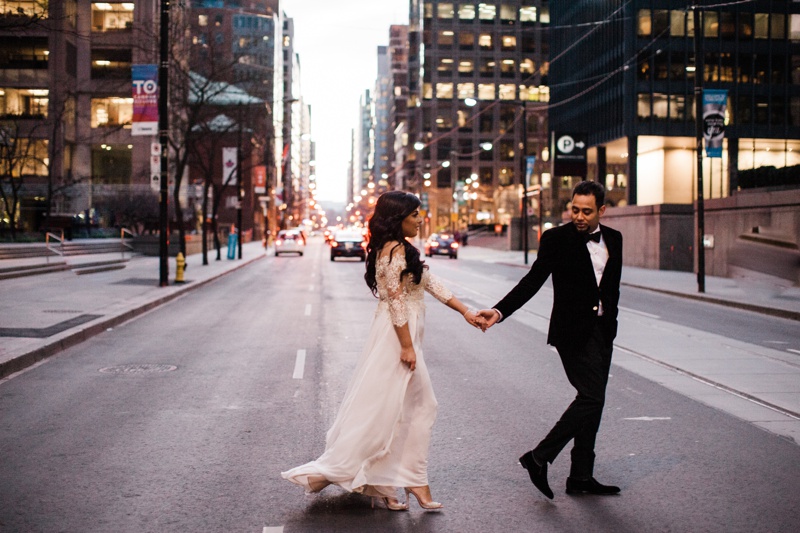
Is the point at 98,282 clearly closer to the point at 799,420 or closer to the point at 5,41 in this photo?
the point at 799,420

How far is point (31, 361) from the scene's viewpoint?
1153 cm

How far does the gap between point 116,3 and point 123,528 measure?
40.4 metres

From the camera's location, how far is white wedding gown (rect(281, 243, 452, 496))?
17.4 ft

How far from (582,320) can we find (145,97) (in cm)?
2116

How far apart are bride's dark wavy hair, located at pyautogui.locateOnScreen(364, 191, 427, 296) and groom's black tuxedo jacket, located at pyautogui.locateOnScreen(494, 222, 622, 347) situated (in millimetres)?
786

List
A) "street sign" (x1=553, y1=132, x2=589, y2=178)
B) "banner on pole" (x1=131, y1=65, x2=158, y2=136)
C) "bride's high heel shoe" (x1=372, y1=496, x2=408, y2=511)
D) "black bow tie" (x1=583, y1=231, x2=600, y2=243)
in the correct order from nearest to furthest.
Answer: "bride's high heel shoe" (x1=372, y1=496, x2=408, y2=511), "black bow tie" (x1=583, y1=231, x2=600, y2=243), "banner on pole" (x1=131, y1=65, x2=158, y2=136), "street sign" (x1=553, y1=132, x2=589, y2=178)

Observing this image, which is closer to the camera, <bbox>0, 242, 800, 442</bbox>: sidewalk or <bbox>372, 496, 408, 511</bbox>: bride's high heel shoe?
<bbox>372, 496, 408, 511</bbox>: bride's high heel shoe

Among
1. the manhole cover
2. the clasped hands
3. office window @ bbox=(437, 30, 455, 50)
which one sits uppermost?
office window @ bbox=(437, 30, 455, 50)

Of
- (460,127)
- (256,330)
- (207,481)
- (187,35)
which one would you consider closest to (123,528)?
(207,481)

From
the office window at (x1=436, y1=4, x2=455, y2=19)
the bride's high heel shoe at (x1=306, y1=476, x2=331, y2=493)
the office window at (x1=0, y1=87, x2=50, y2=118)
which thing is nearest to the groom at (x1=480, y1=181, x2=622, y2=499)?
the bride's high heel shoe at (x1=306, y1=476, x2=331, y2=493)

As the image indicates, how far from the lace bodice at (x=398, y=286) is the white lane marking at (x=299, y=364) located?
5.32 meters

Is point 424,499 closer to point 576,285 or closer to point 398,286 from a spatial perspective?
point 398,286

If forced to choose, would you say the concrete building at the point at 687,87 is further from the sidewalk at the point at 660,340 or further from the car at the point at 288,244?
the sidewalk at the point at 660,340

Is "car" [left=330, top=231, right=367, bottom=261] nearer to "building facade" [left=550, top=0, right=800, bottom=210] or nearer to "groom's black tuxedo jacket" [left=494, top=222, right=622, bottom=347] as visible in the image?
"building facade" [left=550, top=0, right=800, bottom=210]
